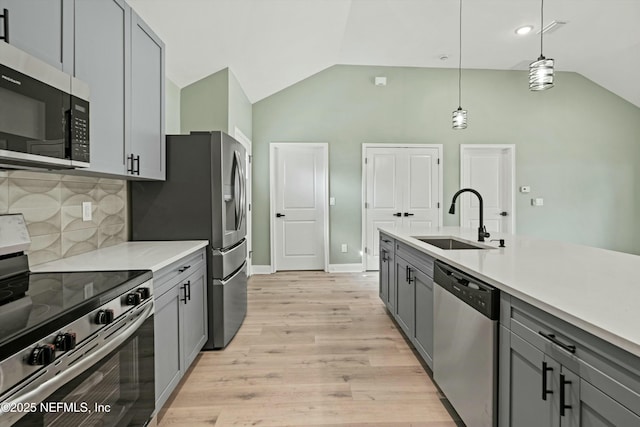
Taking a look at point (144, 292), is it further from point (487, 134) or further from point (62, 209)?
point (487, 134)

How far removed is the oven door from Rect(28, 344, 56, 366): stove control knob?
88 mm

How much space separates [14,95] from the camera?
1182mm

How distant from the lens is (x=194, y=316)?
2.37m

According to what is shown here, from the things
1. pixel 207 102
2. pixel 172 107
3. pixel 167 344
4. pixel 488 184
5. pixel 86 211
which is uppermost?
pixel 207 102

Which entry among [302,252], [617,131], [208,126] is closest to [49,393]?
[208,126]

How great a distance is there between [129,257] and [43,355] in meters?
1.09

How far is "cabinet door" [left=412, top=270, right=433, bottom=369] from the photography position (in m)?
2.21

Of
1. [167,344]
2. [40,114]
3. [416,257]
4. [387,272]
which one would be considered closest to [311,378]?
[167,344]

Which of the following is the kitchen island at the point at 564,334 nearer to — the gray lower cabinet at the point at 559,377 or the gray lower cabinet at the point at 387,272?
the gray lower cabinet at the point at 559,377

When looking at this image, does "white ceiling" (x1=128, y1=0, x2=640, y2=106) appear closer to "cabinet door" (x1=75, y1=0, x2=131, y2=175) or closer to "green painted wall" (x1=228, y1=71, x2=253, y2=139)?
"green painted wall" (x1=228, y1=71, x2=253, y2=139)

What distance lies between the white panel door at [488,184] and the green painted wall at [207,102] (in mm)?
3952

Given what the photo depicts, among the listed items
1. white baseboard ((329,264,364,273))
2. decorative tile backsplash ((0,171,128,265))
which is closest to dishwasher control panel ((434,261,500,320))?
decorative tile backsplash ((0,171,128,265))

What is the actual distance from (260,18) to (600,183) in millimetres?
5976

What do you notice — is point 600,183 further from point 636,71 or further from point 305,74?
point 305,74
